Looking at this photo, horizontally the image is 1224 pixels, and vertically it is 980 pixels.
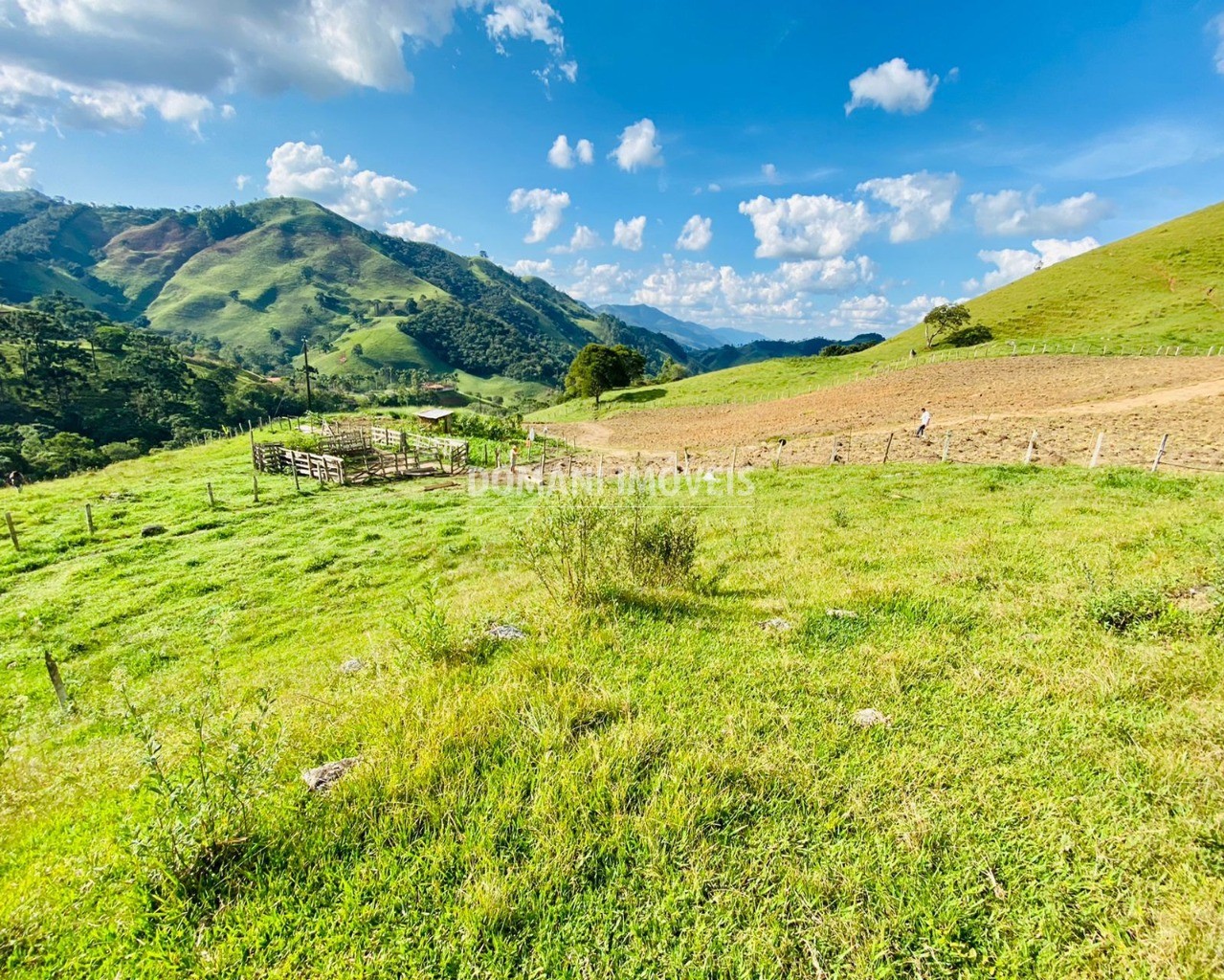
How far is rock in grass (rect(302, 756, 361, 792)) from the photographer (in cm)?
387

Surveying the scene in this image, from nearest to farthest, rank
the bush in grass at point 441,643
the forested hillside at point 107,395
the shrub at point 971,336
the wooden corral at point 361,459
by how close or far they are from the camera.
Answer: the bush in grass at point 441,643 < the wooden corral at point 361,459 < the shrub at point 971,336 < the forested hillside at point 107,395

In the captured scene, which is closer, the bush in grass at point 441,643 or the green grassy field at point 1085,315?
the bush in grass at point 441,643

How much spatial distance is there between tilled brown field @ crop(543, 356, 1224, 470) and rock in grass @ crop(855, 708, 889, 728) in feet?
71.3

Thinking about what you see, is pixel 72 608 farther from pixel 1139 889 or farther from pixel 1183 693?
pixel 1183 693

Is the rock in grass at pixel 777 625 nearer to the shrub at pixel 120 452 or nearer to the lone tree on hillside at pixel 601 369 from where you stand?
the lone tree on hillside at pixel 601 369

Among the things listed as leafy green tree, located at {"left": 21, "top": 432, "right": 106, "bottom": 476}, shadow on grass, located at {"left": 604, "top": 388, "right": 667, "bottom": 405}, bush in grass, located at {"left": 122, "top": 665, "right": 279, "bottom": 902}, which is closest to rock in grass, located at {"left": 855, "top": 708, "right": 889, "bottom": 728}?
bush in grass, located at {"left": 122, "top": 665, "right": 279, "bottom": 902}

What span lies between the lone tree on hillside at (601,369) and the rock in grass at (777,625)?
222 ft

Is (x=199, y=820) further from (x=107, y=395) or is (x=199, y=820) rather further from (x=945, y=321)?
(x=107, y=395)

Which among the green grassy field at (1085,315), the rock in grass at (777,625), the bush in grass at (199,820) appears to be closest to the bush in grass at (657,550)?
the rock in grass at (777,625)

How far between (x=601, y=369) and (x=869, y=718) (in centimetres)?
7281

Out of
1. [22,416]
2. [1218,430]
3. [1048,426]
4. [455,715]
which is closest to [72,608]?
[455,715]

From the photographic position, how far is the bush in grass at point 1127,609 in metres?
5.88

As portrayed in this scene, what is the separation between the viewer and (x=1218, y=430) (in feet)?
71.3

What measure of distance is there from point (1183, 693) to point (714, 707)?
426 cm
